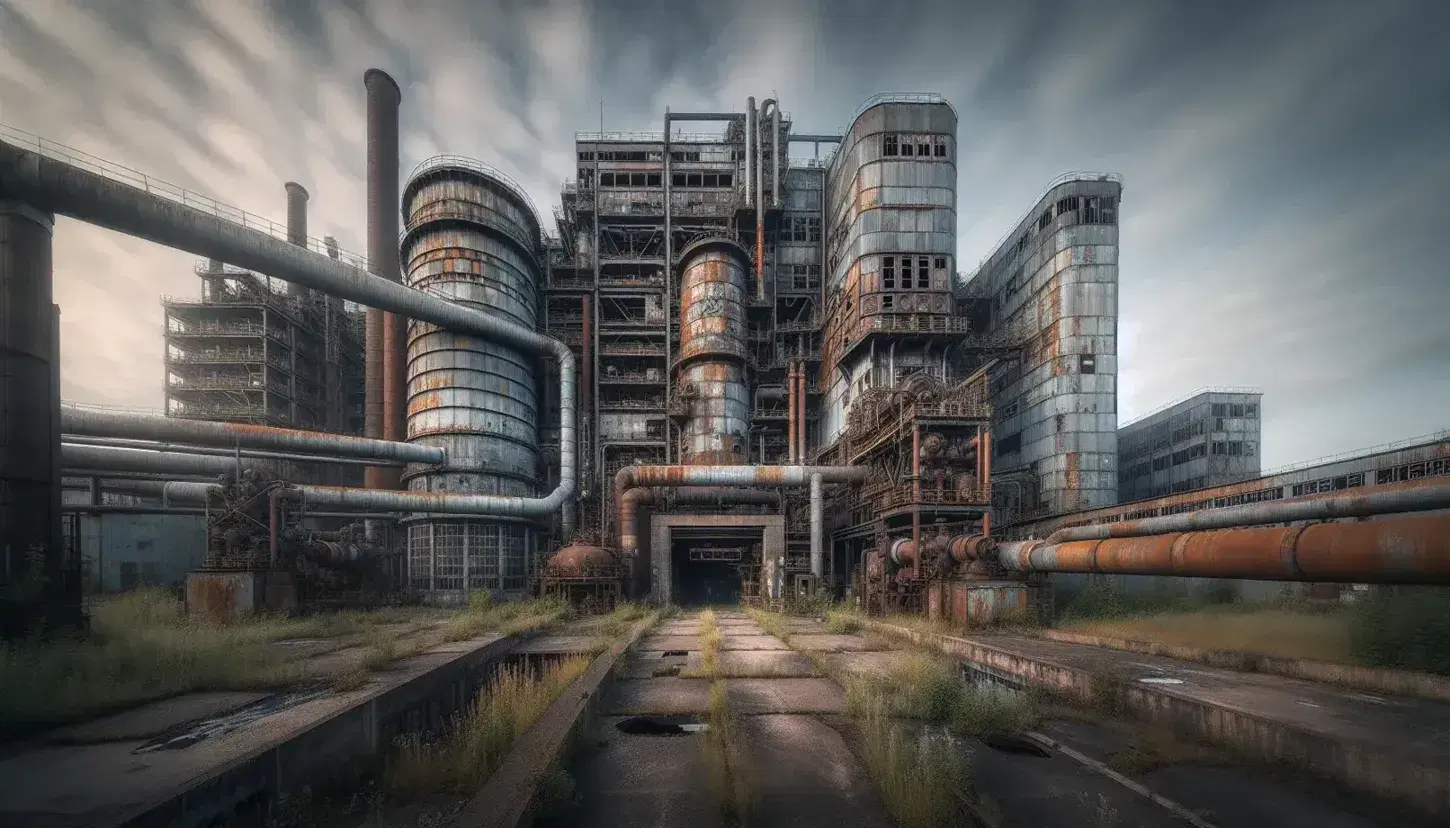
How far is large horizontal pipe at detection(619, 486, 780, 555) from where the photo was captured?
21812 millimetres

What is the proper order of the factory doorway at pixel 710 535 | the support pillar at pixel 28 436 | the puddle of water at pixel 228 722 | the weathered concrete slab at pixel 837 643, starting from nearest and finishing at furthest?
the puddle of water at pixel 228 722 < the support pillar at pixel 28 436 < the weathered concrete slab at pixel 837 643 < the factory doorway at pixel 710 535

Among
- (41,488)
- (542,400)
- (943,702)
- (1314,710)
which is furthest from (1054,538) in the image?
(542,400)

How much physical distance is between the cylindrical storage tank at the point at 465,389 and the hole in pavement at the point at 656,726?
735 inches

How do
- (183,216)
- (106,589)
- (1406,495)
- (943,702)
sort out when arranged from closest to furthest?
(943,702), (1406,495), (183,216), (106,589)

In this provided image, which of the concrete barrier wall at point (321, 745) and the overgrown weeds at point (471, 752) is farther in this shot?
the overgrown weeds at point (471, 752)

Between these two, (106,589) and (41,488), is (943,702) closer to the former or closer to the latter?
(41,488)

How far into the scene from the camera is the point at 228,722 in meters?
6.02

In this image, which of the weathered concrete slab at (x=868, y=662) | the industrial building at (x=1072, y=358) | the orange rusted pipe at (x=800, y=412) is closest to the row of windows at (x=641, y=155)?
the orange rusted pipe at (x=800, y=412)

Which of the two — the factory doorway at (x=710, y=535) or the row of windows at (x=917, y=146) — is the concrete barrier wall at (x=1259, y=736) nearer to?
the factory doorway at (x=710, y=535)

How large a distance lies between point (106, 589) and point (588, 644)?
2930 centimetres

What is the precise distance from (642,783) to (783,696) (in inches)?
131

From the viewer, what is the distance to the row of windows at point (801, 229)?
32606mm

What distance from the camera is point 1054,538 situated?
12344 mm

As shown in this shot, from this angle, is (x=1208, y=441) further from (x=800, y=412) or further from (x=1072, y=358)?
(x=800, y=412)
